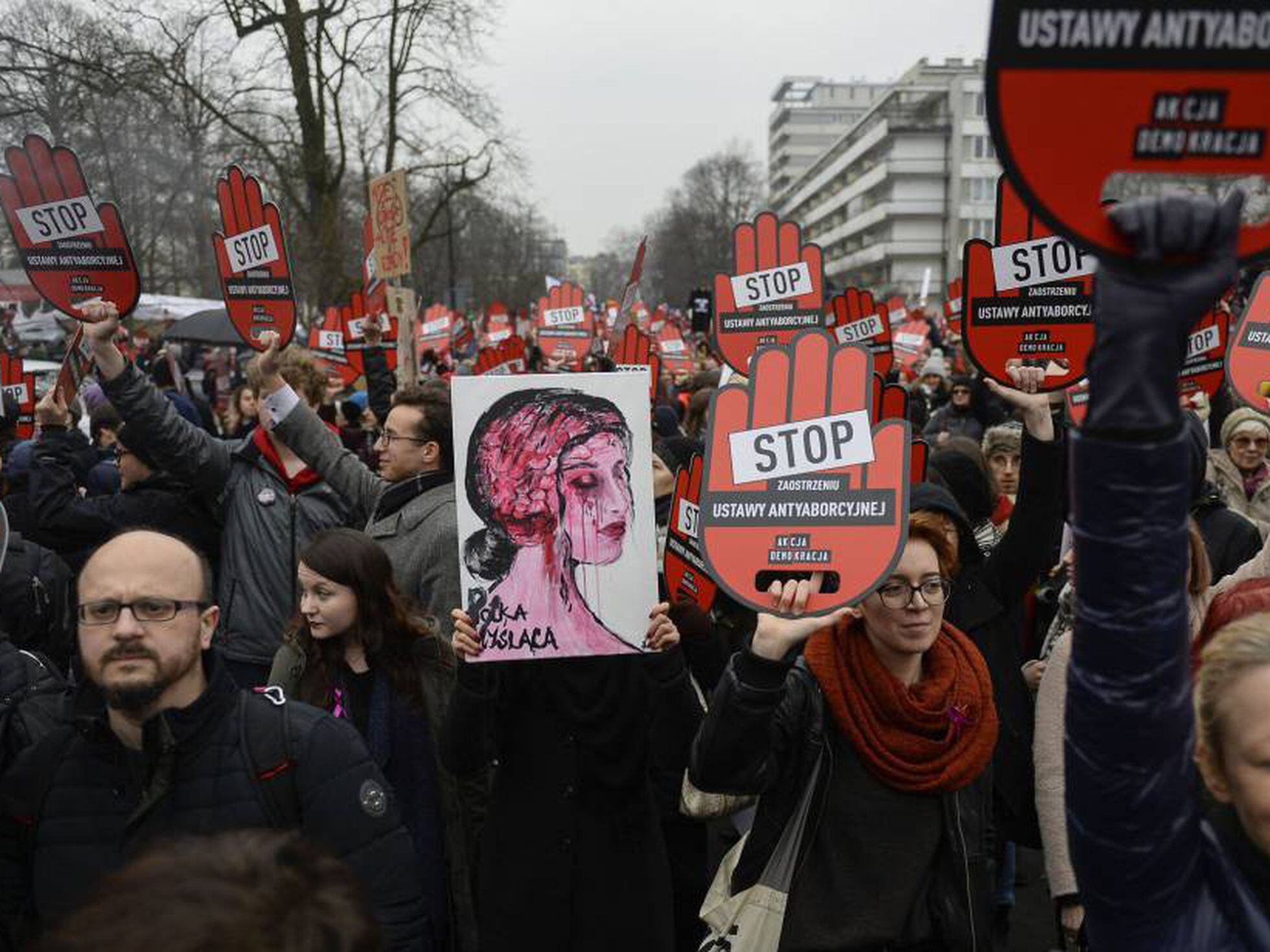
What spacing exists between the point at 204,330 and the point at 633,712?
570 inches

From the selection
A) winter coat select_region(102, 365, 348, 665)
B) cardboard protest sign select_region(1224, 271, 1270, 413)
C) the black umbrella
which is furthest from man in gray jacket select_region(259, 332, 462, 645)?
the black umbrella

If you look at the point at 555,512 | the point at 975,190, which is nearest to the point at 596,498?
the point at 555,512

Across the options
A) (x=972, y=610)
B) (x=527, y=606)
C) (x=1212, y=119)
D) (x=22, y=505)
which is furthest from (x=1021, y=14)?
(x=22, y=505)

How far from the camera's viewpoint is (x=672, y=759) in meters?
2.75

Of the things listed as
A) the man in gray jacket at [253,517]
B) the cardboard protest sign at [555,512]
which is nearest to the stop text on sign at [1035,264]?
the cardboard protest sign at [555,512]

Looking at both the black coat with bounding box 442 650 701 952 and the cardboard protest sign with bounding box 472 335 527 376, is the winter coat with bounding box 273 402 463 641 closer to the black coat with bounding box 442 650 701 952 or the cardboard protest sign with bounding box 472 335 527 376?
the black coat with bounding box 442 650 701 952

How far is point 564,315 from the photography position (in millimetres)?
11922

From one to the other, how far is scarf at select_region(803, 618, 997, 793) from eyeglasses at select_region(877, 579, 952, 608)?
0.11m

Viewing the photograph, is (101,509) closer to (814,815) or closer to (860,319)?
(814,815)

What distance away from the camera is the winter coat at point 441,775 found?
3059mm

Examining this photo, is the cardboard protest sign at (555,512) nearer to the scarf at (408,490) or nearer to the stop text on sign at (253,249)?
the scarf at (408,490)

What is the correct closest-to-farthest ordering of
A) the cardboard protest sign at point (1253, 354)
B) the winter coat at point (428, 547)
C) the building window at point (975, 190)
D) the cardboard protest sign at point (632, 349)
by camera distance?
the winter coat at point (428, 547) → the cardboard protest sign at point (1253, 354) → the cardboard protest sign at point (632, 349) → the building window at point (975, 190)

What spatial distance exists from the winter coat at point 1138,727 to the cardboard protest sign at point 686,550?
2156mm

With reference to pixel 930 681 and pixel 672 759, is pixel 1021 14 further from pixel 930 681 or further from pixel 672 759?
pixel 672 759
